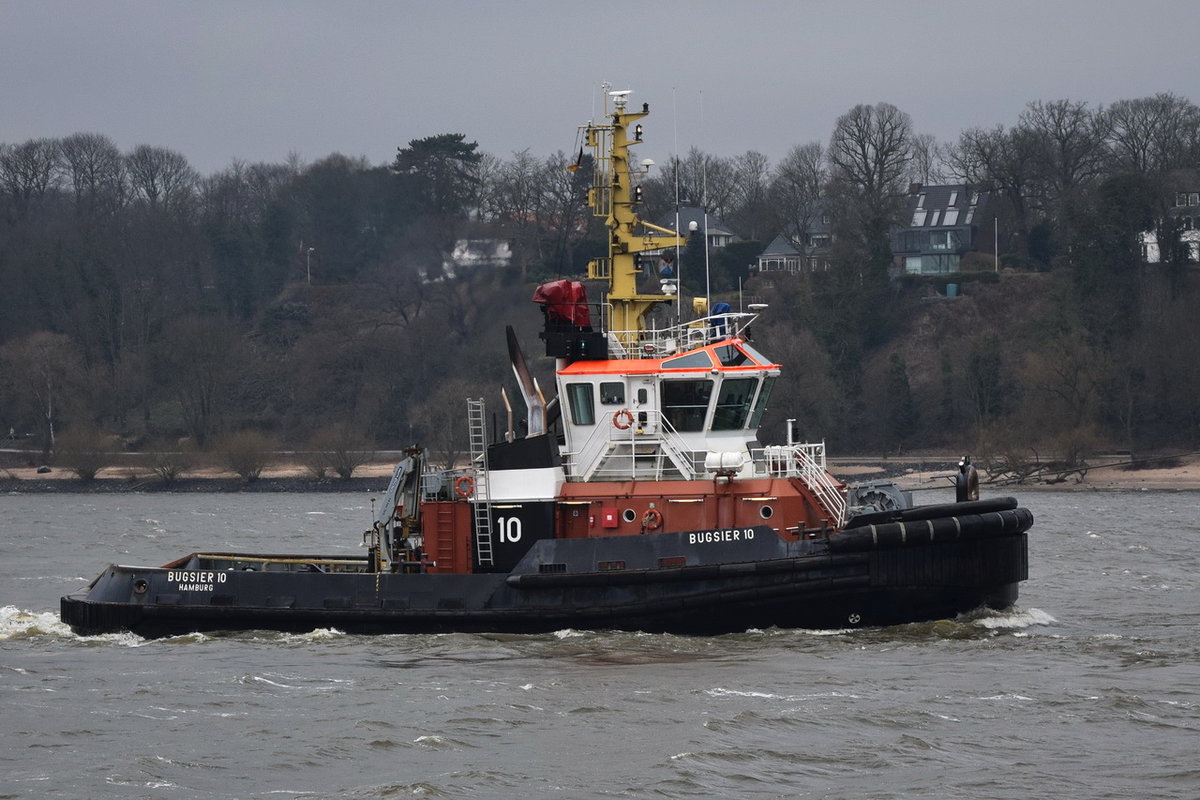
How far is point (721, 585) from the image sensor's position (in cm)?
1888

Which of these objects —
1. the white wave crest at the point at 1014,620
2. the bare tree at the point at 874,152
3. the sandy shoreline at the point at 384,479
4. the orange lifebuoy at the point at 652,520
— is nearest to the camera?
the orange lifebuoy at the point at 652,520

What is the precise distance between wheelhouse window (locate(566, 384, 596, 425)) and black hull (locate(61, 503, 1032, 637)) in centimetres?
169

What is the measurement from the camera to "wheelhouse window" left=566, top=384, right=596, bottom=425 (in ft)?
65.7

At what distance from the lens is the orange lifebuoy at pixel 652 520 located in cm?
1933

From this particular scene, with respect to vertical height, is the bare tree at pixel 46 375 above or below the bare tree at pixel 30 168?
below

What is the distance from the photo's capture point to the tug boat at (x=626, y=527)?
61.9 feet

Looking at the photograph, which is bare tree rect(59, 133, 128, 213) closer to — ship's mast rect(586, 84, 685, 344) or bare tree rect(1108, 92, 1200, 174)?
bare tree rect(1108, 92, 1200, 174)

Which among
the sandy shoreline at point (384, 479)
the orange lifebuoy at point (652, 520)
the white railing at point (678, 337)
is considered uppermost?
the white railing at point (678, 337)

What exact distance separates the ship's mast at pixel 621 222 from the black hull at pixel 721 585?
9.86 ft

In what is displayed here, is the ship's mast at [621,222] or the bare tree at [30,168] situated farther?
the bare tree at [30,168]

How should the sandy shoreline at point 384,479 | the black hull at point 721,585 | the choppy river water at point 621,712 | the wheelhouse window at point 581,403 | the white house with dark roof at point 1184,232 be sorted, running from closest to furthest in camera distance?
the choppy river water at point 621,712
the black hull at point 721,585
the wheelhouse window at point 581,403
the sandy shoreline at point 384,479
the white house with dark roof at point 1184,232

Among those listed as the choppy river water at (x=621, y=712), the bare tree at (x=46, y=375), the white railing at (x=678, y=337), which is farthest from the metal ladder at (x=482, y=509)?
the bare tree at (x=46, y=375)

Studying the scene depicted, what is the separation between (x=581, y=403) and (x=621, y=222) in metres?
2.31

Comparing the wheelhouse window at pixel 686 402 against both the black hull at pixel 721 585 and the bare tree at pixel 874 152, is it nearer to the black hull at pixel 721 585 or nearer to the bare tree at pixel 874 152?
the black hull at pixel 721 585
